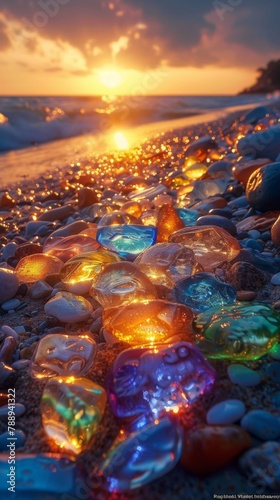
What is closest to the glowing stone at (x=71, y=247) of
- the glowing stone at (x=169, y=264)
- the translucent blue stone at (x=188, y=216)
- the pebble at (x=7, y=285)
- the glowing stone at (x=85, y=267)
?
the glowing stone at (x=85, y=267)

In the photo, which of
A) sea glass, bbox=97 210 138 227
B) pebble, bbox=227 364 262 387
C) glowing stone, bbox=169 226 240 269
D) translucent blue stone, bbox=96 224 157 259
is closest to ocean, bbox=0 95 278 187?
sea glass, bbox=97 210 138 227

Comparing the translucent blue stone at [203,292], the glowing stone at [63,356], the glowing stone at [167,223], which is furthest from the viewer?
the glowing stone at [167,223]

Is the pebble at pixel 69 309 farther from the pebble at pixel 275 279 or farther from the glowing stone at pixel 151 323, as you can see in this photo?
the pebble at pixel 275 279

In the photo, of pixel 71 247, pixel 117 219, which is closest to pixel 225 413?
pixel 71 247

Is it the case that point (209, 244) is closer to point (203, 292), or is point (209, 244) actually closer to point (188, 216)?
point (203, 292)

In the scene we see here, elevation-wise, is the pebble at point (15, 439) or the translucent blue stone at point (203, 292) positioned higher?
the translucent blue stone at point (203, 292)
